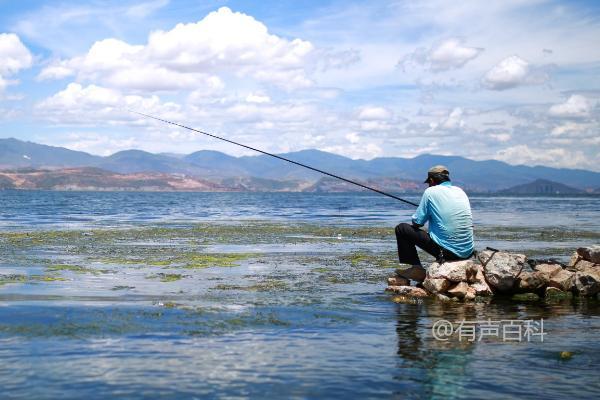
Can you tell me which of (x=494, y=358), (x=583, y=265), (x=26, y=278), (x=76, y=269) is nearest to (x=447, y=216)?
(x=583, y=265)

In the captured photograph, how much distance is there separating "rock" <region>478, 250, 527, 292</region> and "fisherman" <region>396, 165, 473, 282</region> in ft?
1.44

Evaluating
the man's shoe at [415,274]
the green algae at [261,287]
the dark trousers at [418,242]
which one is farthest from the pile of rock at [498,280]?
the green algae at [261,287]

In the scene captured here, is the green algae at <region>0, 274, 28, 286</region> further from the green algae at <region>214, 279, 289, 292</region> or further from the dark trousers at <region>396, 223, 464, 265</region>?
the dark trousers at <region>396, 223, 464, 265</region>

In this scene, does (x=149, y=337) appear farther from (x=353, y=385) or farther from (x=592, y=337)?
(x=592, y=337)

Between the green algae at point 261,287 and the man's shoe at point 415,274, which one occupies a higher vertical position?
the man's shoe at point 415,274

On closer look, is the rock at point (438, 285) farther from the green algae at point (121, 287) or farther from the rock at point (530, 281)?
the green algae at point (121, 287)

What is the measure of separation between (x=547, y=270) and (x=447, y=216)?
287 centimetres

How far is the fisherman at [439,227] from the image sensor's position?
14391 millimetres

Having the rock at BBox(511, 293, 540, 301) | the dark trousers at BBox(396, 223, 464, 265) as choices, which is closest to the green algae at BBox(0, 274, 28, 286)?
the dark trousers at BBox(396, 223, 464, 265)

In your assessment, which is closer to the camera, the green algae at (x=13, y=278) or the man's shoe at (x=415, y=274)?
the man's shoe at (x=415, y=274)

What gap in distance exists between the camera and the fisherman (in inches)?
567

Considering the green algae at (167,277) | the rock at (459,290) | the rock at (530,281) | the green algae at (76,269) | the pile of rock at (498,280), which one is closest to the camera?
the rock at (459,290)

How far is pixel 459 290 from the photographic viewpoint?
14219mm

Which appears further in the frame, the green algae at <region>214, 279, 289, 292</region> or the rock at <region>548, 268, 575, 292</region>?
the green algae at <region>214, 279, 289, 292</region>
